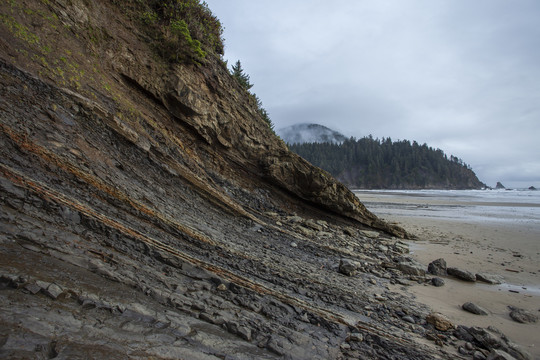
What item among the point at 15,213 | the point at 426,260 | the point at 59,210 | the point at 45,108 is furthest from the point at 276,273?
the point at 426,260

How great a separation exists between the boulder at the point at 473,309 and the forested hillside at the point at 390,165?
11857 cm

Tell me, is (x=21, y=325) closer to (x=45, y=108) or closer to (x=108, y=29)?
(x=45, y=108)

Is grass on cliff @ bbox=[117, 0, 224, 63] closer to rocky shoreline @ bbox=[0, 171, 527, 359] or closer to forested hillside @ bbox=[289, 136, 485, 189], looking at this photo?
rocky shoreline @ bbox=[0, 171, 527, 359]

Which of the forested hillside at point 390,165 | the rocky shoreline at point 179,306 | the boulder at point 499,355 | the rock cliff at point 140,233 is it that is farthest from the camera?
the forested hillside at point 390,165

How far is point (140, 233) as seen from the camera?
16.9 ft

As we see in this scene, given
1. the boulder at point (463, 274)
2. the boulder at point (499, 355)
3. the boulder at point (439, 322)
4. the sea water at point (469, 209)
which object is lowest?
the boulder at point (439, 322)

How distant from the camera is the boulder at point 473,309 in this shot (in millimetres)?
5930

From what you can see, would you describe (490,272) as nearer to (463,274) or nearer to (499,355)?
(463,274)

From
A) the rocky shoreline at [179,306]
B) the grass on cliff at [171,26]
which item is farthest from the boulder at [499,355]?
the grass on cliff at [171,26]

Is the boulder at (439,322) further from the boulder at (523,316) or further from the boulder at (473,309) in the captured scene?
the boulder at (523,316)

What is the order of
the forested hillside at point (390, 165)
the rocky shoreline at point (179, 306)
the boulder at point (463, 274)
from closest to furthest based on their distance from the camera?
the rocky shoreline at point (179, 306)
the boulder at point (463, 274)
the forested hillside at point (390, 165)

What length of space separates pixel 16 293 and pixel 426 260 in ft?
39.4

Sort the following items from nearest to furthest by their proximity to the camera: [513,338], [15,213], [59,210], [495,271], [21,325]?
Answer: [21,325] → [15,213] → [59,210] → [513,338] → [495,271]

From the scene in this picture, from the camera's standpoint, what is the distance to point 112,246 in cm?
445
